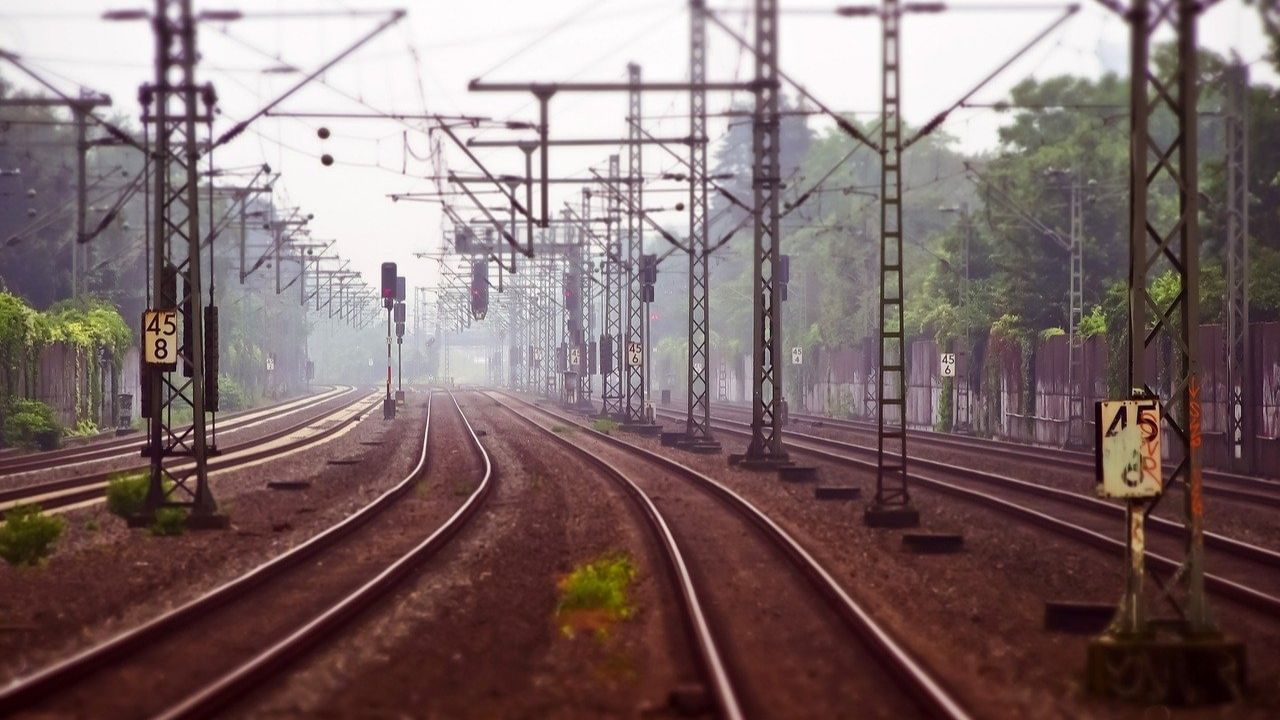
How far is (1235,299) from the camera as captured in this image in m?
30.9

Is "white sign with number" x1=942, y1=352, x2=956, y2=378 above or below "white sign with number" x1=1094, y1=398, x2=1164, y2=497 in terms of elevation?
above

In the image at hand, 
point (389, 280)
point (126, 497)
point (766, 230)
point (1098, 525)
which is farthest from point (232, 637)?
point (389, 280)

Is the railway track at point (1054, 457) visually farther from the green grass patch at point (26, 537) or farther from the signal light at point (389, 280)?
the green grass patch at point (26, 537)

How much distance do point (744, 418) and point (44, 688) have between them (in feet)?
178

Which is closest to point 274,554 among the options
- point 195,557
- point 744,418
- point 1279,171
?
point 195,557

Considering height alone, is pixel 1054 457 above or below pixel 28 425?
below

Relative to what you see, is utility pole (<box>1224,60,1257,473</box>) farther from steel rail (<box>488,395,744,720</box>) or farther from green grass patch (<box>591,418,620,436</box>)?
green grass patch (<box>591,418,620,436</box>)

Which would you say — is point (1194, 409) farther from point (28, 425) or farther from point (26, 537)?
point (28, 425)

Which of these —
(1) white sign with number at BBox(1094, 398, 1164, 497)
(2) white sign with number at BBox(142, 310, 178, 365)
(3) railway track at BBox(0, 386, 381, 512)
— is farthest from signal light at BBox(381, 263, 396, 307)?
(1) white sign with number at BBox(1094, 398, 1164, 497)

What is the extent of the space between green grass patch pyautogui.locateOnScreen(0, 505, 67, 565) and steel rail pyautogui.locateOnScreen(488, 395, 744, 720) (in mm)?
7488

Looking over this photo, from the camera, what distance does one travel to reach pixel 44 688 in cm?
1038

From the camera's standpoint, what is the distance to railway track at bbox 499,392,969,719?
410 inches

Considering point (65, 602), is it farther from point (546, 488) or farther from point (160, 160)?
point (546, 488)

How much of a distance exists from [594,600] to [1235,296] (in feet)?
69.2
